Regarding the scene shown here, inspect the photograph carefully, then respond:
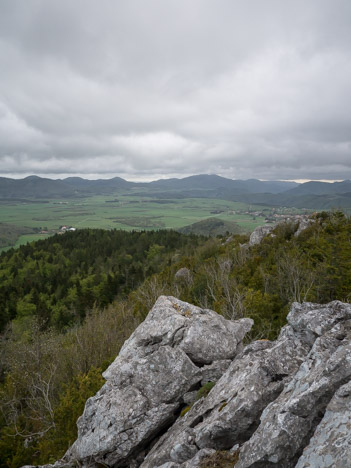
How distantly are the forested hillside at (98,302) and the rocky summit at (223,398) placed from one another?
8032 mm

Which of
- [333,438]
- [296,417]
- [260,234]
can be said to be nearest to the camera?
[333,438]

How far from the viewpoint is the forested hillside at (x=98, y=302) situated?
22.5 meters

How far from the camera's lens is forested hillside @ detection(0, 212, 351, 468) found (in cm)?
2255

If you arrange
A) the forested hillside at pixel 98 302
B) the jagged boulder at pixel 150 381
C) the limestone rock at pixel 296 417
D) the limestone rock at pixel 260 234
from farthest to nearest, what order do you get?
the limestone rock at pixel 260 234
the forested hillside at pixel 98 302
the jagged boulder at pixel 150 381
the limestone rock at pixel 296 417

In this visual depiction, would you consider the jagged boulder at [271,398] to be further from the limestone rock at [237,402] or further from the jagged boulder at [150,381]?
the jagged boulder at [150,381]

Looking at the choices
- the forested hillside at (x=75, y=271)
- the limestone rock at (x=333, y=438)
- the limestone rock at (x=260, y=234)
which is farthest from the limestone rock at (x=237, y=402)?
the limestone rock at (x=260, y=234)

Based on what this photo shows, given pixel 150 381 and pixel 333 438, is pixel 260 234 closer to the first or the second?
pixel 150 381

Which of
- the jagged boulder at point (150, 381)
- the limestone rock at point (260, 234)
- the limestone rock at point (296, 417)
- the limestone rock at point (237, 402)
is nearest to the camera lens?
the limestone rock at point (296, 417)

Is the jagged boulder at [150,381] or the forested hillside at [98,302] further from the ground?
the jagged boulder at [150,381]

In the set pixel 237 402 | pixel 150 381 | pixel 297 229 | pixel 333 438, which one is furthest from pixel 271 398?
pixel 297 229

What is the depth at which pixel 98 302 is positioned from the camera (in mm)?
78750

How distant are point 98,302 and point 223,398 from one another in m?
74.6

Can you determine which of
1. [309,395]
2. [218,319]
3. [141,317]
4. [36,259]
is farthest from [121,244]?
[309,395]

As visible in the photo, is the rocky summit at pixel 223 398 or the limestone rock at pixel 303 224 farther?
the limestone rock at pixel 303 224
